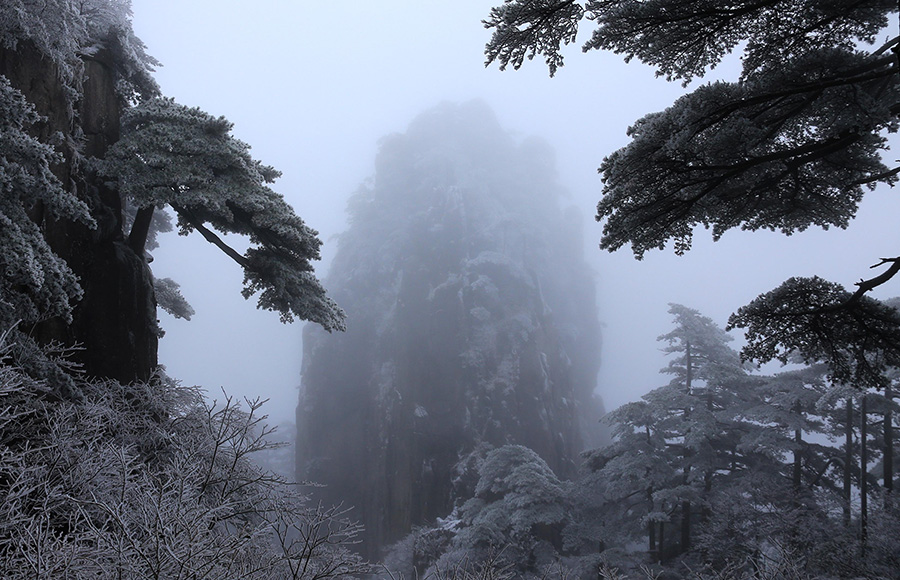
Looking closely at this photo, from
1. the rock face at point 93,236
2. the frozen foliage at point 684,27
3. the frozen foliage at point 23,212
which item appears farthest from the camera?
the rock face at point 93,236

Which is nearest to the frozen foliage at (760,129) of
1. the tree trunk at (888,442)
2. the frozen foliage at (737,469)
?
the frozen foliage at (737,469)

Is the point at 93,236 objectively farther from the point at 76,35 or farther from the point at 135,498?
the point at 135,498

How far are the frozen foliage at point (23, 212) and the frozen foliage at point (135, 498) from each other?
0.80 meters

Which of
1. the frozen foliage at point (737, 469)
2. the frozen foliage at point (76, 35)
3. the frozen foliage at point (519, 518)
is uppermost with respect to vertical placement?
the frozen foliage at point (76, 35)

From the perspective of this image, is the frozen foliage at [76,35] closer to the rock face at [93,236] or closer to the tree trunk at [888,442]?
the rock face at [93,236]

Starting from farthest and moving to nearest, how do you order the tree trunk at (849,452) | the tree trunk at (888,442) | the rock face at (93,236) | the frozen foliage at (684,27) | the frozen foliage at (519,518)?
the frozen foliage at (519,518), the tree trunk at (849,452), the tree trunk at (888,442), the rock face at (93,236), the frozen foliage at (684,27)

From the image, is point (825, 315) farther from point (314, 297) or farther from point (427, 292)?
point (427, 292)

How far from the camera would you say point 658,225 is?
562 centimetres

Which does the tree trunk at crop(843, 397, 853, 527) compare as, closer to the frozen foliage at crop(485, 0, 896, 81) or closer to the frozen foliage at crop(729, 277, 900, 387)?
the frozen foliage at crop(729, 277, 900, 387)

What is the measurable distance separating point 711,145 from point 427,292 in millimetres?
33402

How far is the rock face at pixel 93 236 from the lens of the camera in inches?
300

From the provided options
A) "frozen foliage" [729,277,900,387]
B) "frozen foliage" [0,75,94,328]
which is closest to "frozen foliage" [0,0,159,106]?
"frozen foliage" [0,75,94,328]

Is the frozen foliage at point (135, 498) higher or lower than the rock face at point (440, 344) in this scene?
lower

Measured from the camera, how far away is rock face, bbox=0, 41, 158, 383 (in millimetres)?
7625
